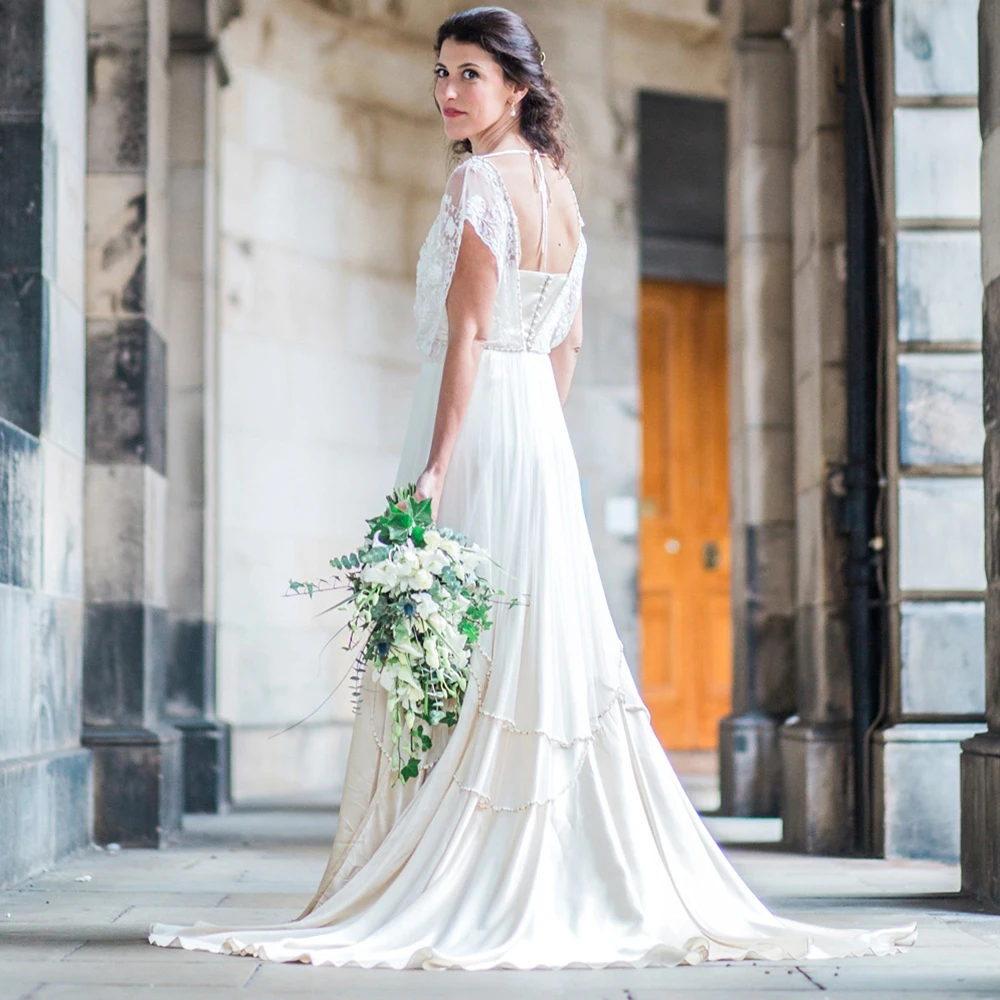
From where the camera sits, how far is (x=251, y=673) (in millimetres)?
8391

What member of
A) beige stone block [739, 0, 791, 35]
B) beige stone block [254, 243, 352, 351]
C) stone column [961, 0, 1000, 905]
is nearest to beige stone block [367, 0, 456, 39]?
beige stone block [254, 243, 352, 351]

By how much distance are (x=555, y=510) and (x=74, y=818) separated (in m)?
2.51

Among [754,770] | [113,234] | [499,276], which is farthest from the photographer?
[754,770]

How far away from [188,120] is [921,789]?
177 inches

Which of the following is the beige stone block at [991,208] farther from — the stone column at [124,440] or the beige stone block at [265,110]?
the beige stone block at [265,110]

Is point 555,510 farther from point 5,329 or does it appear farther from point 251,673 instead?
point 251,673

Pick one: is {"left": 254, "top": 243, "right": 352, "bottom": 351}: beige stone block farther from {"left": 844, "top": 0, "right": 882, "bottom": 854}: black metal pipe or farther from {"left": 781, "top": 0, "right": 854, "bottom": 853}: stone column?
{"left": 844, "top": 0, "right": 882, "bottom": 854}: black metal pipe

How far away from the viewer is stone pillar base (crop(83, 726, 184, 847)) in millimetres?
5613

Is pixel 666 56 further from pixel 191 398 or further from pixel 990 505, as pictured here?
pixel 990 505

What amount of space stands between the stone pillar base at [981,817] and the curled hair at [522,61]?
1911mm

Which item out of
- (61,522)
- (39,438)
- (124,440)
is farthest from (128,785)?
(39,438)

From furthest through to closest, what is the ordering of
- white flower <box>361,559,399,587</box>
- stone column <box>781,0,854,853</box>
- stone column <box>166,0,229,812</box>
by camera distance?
stone column <box>166,0,229,812</box>, stone column <box>781,0,854,853</box>, white flower <box>361,559,399,587</box>

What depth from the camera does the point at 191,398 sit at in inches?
297

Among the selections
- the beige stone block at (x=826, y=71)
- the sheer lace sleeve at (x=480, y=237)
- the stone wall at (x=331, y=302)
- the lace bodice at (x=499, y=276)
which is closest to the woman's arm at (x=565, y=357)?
the lace bodice at (x=499, y=276)
